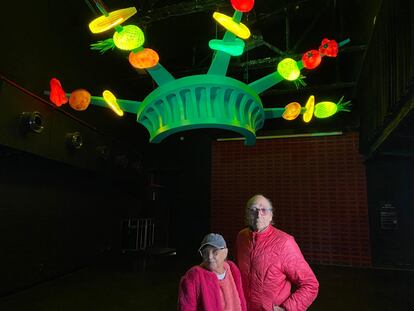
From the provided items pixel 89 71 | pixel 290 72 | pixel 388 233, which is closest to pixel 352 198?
pixel 388 233

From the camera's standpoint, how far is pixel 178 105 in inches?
97.3

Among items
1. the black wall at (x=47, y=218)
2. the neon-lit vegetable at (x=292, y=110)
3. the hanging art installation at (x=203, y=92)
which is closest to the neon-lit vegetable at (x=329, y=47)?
the hanging art installation at (x=203, y=92)

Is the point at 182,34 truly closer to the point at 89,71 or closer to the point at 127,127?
the point at 89,71

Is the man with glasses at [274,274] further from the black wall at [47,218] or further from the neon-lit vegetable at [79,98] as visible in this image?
the black wall at [47,218]

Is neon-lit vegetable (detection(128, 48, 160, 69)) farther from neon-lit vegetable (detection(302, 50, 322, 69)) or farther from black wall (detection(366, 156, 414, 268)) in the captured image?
black wall (detection(366, 156, 414, 268))

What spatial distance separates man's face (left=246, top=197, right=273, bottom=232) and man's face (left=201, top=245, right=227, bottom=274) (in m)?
0.37

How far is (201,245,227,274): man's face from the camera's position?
1418 millimetres

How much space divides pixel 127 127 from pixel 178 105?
4.99 m

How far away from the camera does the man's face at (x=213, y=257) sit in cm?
142

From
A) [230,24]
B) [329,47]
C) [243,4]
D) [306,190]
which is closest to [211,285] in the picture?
[230,24]

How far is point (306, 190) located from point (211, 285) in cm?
602

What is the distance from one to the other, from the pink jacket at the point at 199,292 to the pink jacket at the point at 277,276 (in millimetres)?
367

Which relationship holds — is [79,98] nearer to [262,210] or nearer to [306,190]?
[262,210]

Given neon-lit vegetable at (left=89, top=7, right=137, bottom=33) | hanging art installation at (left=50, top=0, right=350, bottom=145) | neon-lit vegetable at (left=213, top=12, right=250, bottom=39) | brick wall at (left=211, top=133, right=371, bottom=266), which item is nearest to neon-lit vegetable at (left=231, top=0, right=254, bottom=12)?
neon-lit vegetable at (left=213, top=12, right=250, bottom=39)
